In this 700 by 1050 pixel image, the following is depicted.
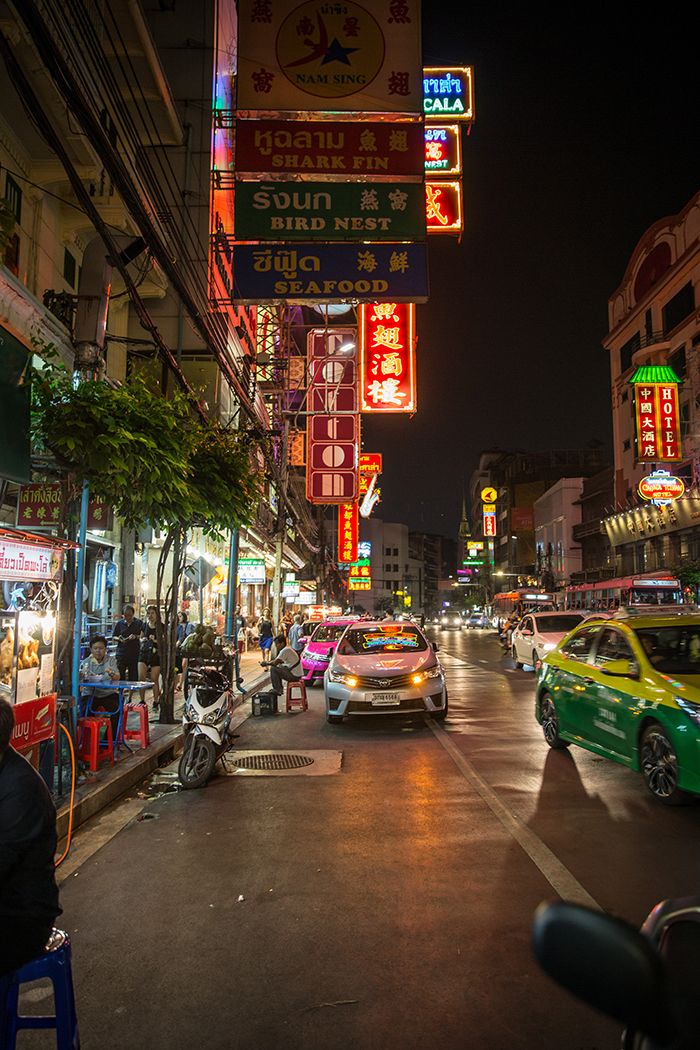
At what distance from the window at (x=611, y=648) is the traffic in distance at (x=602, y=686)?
0.02 meters

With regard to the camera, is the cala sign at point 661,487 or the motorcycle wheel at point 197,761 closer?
the motorcycle wheel at point 197,761

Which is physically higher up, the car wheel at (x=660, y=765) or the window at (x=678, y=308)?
the window at (x=678, y=308)

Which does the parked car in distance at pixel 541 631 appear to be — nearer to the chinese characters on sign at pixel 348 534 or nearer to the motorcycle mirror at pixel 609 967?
the motorcycle mirror at pixel 609 967

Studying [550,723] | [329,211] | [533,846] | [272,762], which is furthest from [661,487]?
[533,846]

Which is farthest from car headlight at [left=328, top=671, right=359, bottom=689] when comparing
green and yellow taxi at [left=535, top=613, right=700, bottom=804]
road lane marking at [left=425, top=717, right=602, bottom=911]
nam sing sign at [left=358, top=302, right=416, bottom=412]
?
nam sing sign at [left=358, top=302, right=416, bottom=412]

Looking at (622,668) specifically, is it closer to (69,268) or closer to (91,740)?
(91,740)

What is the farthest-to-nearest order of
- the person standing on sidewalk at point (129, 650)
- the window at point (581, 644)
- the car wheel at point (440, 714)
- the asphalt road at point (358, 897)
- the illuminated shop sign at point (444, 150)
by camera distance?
the illuminated shop sign at point (444, 150) → the person standing on sidewalk at point (129, 650) → the car wheel at point (440, 714) → the window at point (581, 644) → the asphalt road at point (358, 897)

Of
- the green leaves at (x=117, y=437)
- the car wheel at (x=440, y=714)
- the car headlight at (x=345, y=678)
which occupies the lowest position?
the car wheel at (x=440, y=714)

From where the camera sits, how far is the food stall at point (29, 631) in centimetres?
573

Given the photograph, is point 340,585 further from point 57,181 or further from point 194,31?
point 57,181

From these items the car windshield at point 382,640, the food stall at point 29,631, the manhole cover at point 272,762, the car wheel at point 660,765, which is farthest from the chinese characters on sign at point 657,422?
the food stall at point 29,631

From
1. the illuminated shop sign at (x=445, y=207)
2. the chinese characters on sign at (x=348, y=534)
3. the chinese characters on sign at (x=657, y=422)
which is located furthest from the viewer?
the chinese characters on sign at (x=348, y=534)

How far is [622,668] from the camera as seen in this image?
7.20 m

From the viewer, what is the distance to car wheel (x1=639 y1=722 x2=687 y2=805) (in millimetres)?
6391
